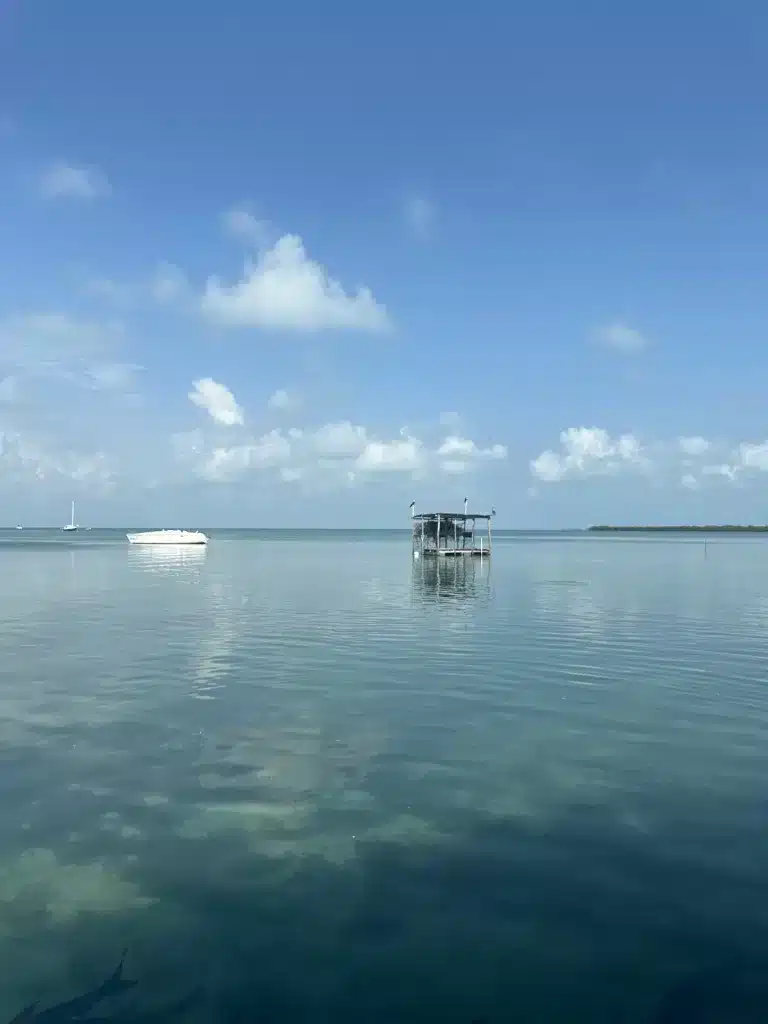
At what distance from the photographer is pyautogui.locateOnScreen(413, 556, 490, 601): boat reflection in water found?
5519 centimetres

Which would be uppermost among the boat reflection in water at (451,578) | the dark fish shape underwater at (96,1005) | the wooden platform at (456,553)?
the wooden platform at (456,553)

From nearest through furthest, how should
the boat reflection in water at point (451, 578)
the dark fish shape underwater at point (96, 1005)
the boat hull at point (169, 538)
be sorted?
the dark fish shape underwater at point (96, 1005), the boat reflection in water at point (451, 578), the boat hull at point (169, 538)

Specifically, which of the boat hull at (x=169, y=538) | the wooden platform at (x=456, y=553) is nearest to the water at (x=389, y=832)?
the wooden platform at (x=456, y=553)

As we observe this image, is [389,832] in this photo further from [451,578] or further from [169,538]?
[169,538]

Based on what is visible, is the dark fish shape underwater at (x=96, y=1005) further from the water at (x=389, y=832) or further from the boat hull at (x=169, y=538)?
the boat hull at (x=169, y=538)

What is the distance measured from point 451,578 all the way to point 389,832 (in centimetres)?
5911

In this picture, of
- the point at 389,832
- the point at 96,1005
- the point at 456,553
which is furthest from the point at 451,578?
the point at 96,1005

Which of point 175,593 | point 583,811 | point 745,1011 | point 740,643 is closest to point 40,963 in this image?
point 745,1011

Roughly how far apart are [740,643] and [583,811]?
22644 mm

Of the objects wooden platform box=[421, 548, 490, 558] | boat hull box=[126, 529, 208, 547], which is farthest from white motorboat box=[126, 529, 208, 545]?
wooden platform box=[421, 548, 490, 558]

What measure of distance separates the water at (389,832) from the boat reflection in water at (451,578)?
84.2 feet

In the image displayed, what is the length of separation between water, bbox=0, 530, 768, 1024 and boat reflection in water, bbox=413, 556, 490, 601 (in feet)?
84.2

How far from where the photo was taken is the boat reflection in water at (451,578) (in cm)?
5519

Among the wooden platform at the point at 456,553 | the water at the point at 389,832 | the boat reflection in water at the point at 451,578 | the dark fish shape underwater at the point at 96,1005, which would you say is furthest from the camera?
the wooden platform at the point at 456,553
